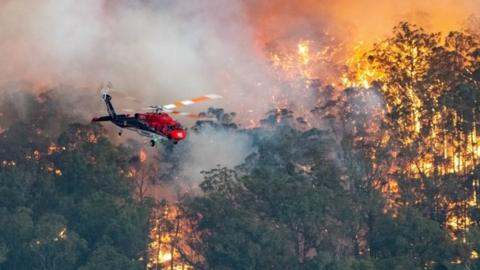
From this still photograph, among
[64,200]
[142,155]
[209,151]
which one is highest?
[142,155]

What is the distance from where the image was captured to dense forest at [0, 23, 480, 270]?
123125 mm

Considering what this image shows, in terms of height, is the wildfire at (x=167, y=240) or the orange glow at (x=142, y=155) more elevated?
the orange glow at (x=142, y=155)

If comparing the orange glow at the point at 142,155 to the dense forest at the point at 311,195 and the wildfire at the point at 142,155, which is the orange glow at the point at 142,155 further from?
the dense forest at the point at 311,195

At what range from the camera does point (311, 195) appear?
12694 cm

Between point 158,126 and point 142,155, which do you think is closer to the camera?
point 158,126

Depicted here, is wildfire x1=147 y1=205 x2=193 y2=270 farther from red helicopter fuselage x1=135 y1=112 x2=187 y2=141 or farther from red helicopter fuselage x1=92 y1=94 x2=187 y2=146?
red helicopter fuselage x1=135 y1=112 x2=187 y2=141

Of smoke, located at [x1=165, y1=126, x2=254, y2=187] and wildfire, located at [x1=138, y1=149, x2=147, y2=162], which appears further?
wildfire, located at [x1=138, y1=149, x2=147, y2=162]

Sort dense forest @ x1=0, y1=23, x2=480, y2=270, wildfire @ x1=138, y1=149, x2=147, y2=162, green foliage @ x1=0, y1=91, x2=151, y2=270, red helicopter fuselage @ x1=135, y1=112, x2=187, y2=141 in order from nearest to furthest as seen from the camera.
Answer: red helicopter fuselage @ x1=135, y1=112, x2=187, y2=141
dense forest @ x1=0, y1=23, x2=480, y2=270
green foliage @ x1=0, y1=91, x2=151, y2=270
wildfire @ x1=138, y1=149, x2=147, y2=162

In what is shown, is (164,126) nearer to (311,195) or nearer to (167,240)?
(311,195)

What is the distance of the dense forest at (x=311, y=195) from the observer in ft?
404

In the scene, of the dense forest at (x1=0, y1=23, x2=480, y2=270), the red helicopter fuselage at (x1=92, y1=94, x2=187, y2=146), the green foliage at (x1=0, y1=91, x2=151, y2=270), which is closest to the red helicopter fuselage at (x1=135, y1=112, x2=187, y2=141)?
the red helicopter fuselage at (x1=92, y1=94, x2=187, y2=146)

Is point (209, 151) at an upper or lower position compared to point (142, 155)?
lower

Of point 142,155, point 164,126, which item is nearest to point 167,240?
point 142,155

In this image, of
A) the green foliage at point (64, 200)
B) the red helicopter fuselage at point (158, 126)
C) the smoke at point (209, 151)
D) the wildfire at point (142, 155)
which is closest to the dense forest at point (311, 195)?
the green foliage at point (64, 200)
